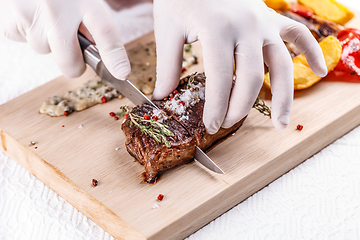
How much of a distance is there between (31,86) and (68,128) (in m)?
1.11

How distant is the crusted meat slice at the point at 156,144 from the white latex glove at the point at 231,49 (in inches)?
7.7

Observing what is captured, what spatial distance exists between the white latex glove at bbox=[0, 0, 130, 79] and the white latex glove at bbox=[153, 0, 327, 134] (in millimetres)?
324

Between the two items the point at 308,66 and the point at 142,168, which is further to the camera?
the point at 308,66

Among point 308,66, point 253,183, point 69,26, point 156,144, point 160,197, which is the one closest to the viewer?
point 160,197

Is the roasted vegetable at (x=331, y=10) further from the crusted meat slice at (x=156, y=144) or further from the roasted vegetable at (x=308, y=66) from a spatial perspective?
the crusted meat slice at (x=156, y=144)

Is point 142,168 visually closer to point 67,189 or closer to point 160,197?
point 160,197

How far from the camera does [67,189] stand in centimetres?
263

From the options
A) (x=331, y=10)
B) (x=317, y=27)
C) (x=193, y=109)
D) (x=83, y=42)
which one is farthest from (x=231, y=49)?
(x=331, y=10)

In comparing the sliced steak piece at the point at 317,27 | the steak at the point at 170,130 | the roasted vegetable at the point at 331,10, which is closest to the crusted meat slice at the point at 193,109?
the steak at the point at 170,130

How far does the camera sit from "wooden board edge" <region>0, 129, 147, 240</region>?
236 centimetres

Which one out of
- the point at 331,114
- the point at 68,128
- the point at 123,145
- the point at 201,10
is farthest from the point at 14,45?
the point at 331,114

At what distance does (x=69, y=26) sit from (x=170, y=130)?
1.03 meters

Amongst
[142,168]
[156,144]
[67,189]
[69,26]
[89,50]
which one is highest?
[69,26]

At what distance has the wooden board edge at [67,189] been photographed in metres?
2.36
